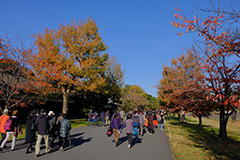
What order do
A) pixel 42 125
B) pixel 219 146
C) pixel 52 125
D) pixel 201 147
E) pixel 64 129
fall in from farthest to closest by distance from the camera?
pixel 219 146, pixel 201 147, pixel 52 125, pixel 64 129, pixel 42 125

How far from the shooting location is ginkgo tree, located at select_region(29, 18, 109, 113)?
1623 cm

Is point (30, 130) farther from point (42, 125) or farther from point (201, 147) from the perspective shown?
point (201, 147)

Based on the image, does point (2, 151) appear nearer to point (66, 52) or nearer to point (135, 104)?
point (66, 52)

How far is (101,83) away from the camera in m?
18.1

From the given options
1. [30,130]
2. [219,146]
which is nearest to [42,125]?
[30,130]

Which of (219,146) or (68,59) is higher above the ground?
(68,59)

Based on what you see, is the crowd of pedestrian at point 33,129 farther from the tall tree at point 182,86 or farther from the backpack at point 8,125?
the tall tree at point 182,86

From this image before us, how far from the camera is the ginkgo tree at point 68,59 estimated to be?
1623 centimetres

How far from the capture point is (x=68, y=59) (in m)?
17.7

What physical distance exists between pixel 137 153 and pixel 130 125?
1525mm

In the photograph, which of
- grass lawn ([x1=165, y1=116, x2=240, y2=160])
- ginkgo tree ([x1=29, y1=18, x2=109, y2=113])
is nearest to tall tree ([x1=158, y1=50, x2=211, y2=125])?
grass lawn ([x1=165, y1=116, x2=240, y2=160])

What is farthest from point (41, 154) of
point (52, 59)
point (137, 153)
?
point (52, 59)

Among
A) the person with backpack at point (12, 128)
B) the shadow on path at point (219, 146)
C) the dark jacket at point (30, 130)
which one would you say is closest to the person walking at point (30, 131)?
the dark jacket at point (30, 130)

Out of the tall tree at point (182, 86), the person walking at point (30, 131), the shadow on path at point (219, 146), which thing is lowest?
the shadow on path at point (219, 146)
